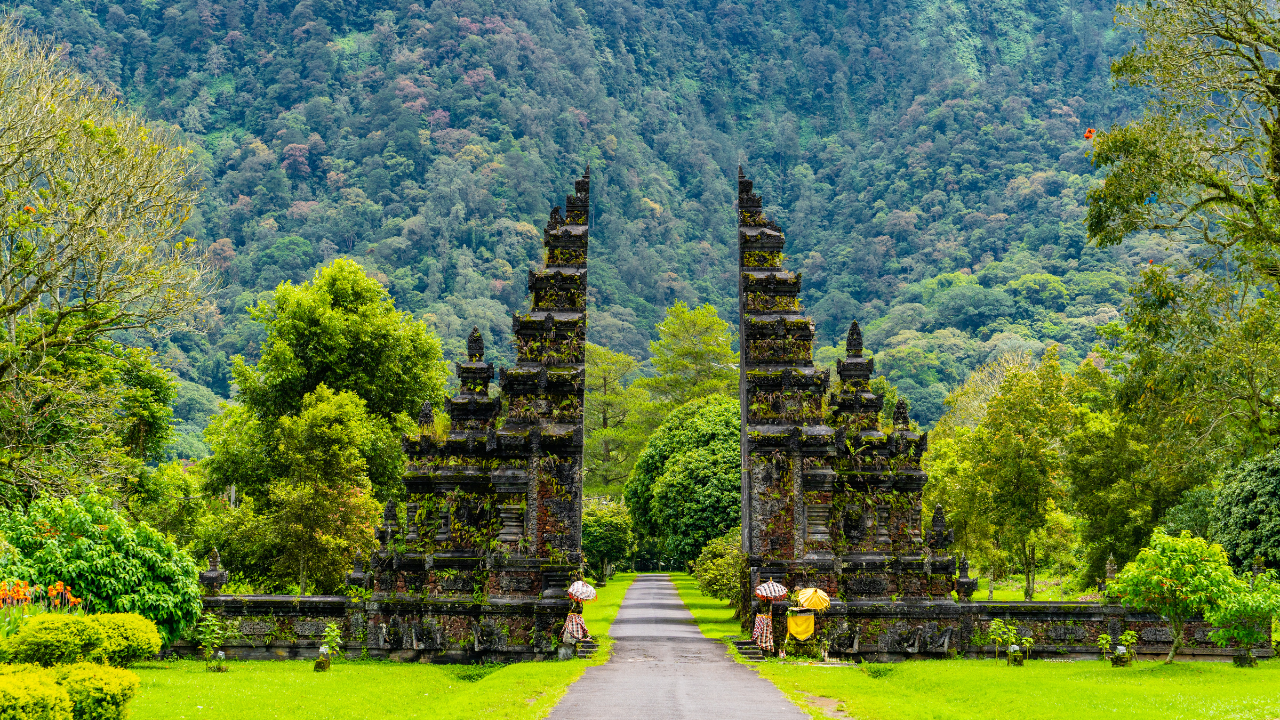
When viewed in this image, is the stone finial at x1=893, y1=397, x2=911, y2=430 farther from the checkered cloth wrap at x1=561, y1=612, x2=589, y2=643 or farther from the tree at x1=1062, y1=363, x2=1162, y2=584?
the checkered cloth wrap at x1=561, y1=612, x2=589, y2=643

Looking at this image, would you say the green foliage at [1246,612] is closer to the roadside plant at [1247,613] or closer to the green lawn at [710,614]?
the roadside plant at [1247,613]

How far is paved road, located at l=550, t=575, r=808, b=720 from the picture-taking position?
53.9 ft

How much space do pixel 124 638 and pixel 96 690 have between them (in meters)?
3.50

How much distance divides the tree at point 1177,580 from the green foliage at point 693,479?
17.8 metres

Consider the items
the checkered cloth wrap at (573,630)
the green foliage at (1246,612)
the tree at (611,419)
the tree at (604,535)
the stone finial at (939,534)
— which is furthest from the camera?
the tree at (611,419)

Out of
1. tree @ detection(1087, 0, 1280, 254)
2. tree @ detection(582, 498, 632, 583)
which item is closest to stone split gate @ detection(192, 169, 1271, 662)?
tree @ detection(1087, 0, 1280, 254)

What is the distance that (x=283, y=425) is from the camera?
3572cm

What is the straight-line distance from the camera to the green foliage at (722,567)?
105ft

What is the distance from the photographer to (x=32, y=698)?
36.3 ft

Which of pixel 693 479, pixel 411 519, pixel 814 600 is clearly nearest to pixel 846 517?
pixel 814 600

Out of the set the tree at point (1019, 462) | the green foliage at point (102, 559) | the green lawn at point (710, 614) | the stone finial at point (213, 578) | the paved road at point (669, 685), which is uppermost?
the tree at point (1019, 462)

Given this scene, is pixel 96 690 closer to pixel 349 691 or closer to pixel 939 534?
pixel 349 691

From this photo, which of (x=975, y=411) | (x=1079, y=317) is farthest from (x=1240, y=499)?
(x=1079, y=317)

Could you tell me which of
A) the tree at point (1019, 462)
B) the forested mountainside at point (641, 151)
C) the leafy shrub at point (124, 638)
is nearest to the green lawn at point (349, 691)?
the leafy shrub at point (124, 638)
